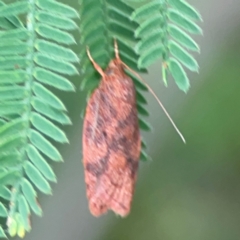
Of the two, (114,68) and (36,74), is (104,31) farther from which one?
(36,74)

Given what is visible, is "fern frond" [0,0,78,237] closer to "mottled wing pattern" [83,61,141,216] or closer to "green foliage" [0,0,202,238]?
"green foliage" [0,0,202,238]

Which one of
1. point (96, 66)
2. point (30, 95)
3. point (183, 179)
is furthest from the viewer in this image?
point (183, 179)

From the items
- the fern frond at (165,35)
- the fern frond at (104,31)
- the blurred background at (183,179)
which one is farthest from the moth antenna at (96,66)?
the blurred background at (183,179)

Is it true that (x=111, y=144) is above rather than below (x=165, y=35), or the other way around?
below

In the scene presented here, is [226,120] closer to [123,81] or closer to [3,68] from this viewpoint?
[123,81]

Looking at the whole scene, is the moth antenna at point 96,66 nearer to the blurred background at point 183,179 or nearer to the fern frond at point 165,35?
the fern frond at point 165,35

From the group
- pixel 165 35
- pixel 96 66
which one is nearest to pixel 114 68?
pixel 96 66

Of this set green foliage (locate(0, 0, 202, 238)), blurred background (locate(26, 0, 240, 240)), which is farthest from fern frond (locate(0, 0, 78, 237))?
blurred background (locate(26, 0, 240, 240))

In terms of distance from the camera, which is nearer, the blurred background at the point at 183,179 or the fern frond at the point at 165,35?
the fern frond at the point at 165,35
